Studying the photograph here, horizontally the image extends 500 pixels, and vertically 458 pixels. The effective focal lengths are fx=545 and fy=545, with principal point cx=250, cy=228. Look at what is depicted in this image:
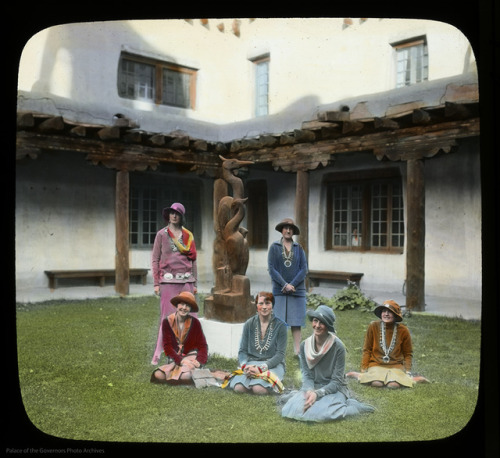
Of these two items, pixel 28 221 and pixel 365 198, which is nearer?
pixel 28 221

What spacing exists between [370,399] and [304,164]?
5.17 ft

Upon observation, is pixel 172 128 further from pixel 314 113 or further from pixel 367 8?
pixel 367 8

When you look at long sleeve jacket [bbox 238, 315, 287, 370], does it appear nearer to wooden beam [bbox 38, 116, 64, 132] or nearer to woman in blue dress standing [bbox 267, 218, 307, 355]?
woman in blue dress standing [bbox 267, 218, 307, 355]

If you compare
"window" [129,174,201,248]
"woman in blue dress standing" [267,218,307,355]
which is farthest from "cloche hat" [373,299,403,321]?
"window" [129,174,201,248]

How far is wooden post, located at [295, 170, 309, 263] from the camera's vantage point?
3.55m

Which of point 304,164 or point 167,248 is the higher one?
point 304,164

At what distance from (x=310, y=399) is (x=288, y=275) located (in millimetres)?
782

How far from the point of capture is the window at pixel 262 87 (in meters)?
3.53

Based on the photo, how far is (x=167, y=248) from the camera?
3.50 metres

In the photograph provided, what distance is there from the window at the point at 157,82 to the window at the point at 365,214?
3.78 ft

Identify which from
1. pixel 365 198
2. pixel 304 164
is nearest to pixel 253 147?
pixel 304 164

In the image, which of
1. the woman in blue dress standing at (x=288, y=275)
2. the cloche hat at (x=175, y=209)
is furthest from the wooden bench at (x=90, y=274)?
the woman in blue dress standing at (x=288, y=275)

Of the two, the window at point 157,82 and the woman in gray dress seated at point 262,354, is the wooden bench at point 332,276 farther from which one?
the window at point 157,82

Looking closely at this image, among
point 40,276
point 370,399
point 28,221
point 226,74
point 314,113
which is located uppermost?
point 226,74
